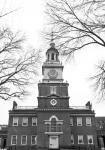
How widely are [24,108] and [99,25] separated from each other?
36.2m

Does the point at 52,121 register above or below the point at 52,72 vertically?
below

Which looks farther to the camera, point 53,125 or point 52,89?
point 52,89

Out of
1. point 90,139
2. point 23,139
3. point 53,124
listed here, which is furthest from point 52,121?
point 90,139

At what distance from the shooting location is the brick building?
35938 millimetres

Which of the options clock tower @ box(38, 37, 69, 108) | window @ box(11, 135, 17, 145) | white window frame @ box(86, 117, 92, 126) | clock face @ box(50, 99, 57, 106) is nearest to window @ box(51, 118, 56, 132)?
clock tower @ box(38, 37, 69, 108)

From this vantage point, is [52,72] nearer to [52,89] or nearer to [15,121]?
[52,89]

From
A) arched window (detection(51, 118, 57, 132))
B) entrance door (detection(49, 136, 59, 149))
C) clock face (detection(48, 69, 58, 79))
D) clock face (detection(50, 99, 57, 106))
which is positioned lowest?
entrance door (detection(49, 136, 59, 149))

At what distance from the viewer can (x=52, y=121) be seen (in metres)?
37.0

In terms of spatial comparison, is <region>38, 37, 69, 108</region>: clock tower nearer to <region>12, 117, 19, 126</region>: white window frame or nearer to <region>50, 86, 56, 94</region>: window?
<region>50, 86, 56, 94</region>: window

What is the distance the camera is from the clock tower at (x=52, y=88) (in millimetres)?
38125

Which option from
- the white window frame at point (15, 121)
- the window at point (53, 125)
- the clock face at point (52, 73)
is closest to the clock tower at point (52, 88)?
the clock face at point (52, 73)

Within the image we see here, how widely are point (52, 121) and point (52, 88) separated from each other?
6.53 metres

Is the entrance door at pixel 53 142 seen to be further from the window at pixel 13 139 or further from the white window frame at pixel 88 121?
the white window frame at pixel 88 121

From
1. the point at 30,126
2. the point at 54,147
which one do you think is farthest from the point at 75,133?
the point at 30,126
